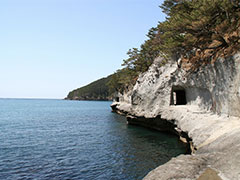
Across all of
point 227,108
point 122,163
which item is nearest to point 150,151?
point 122,163

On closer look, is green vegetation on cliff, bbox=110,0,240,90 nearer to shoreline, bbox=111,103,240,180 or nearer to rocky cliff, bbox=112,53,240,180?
rocky cliff, bbox=112,53,240,180

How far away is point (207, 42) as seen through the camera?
18.8 meters

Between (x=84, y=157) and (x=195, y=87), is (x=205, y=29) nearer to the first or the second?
(x=195, y=87)

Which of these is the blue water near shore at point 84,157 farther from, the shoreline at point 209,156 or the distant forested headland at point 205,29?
the distant forested headland at point 205,29

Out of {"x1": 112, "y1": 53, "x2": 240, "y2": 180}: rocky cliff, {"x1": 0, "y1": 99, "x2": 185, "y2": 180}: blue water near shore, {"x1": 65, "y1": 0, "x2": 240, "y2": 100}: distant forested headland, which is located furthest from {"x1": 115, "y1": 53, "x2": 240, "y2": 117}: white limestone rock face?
{"x1": 0, "y1": 99, "x2": 185, "y2": 180}: blue water near shore

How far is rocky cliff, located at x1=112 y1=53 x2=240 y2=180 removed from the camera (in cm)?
834

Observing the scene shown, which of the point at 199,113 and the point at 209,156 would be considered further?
the point at 199,113

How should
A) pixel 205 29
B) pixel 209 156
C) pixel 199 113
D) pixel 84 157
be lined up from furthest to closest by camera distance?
pixel 199 113, pixel 84 157, pixel 205 29, pixel 209 156

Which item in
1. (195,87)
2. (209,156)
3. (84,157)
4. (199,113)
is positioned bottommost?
(84,157)

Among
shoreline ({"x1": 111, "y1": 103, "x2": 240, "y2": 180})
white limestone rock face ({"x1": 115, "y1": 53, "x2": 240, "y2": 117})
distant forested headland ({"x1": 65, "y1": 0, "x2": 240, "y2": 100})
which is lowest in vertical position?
shoreline ({"x1": 111, "y1": 103, "x2": 240, "y2": 180})

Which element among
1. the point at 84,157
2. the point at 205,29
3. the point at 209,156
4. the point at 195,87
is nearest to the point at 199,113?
the point at 195,87

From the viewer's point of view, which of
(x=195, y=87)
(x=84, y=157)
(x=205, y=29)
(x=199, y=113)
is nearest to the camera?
(x=205, y=29)

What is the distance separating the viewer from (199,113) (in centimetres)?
1931

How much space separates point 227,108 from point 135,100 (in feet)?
63.9
